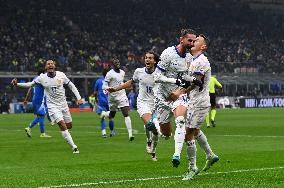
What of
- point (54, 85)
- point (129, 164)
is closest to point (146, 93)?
point (54, 85)

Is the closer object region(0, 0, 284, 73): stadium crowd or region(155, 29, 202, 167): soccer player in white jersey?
region(155, 29, 202, 167): soccer player in white jersey

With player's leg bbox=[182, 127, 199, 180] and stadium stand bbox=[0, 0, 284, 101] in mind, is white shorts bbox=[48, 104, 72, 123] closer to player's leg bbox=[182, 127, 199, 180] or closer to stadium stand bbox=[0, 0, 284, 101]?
player's leg bbox=[182, 127, 199, 180]

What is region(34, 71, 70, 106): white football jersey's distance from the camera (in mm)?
19625

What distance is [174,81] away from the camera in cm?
1270

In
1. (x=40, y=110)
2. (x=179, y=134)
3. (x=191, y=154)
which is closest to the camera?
(x=191, y=154)

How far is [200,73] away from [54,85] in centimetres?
833

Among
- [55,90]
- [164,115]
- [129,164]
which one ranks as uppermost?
[55,90]

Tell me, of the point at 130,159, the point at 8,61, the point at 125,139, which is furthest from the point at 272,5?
the point at 130,159

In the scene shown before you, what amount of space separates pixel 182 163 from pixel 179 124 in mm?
2462

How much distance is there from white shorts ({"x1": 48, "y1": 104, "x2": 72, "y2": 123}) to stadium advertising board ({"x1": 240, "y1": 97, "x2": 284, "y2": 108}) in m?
48.2

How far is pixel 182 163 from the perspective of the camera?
14789mm

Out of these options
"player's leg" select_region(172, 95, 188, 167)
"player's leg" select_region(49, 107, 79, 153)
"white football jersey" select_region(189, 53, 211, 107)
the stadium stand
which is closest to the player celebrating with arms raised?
"white football jersey" select_region(189, 53, 211, 107)

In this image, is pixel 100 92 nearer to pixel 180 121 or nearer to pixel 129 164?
pixel 129 164

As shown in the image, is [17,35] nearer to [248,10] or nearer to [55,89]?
[248,10]
